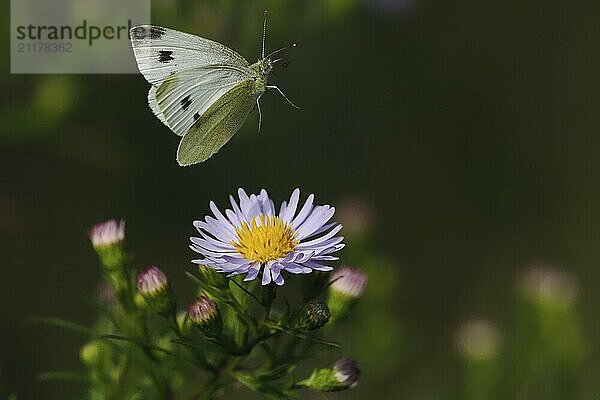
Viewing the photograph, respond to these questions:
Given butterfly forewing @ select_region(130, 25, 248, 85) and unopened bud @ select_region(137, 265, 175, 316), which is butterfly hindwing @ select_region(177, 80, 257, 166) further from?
unopened bud @ select_region(137, 265, 175, 316)

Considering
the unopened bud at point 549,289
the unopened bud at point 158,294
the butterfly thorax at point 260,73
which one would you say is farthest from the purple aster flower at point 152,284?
the unopened bud at point 549,289

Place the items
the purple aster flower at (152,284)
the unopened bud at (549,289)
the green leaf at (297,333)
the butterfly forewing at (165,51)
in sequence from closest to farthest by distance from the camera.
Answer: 1. the green leaf at (297,333)
2. the purple aster flower at (152,284)
3. the butterfly forewing at (165,51)
4. the unopened bud at (549,289)

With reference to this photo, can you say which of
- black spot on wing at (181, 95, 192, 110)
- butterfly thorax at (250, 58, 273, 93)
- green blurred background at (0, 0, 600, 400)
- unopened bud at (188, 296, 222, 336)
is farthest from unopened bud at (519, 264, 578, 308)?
unopened bud at (188, 296, 222, 336)

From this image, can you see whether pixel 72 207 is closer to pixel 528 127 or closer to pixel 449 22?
pixel 449 22

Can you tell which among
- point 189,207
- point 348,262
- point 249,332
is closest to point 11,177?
point 189,207

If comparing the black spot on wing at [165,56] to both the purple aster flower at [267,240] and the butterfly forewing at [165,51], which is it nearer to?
the butterfly forewing at [165,51]
